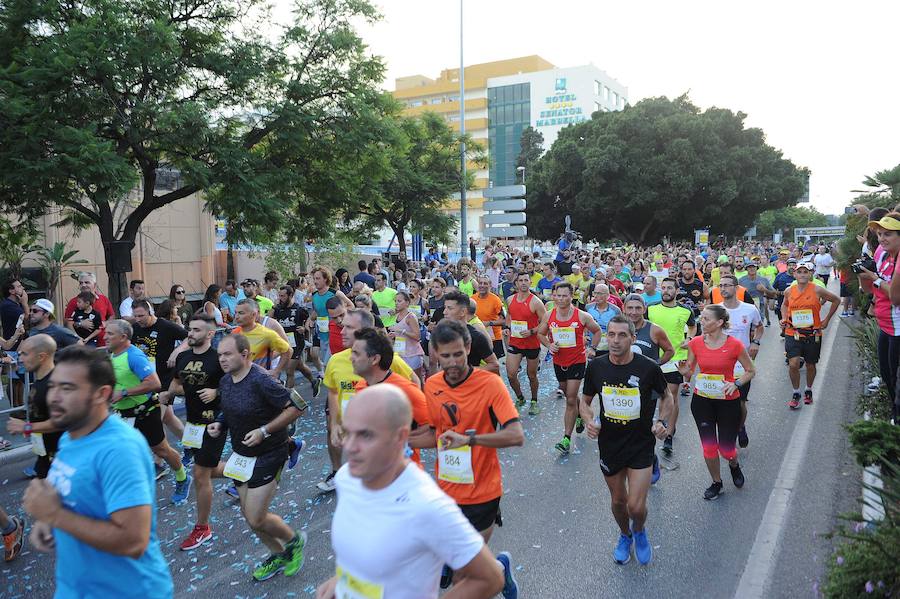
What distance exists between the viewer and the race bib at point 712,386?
6250 millimetres

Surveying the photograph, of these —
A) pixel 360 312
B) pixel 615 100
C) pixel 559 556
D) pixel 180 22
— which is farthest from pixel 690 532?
pixel 615 100

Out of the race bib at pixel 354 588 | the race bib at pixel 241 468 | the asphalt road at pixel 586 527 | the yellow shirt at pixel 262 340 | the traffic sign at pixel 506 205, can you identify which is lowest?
the asphalt road at pixel 586 527

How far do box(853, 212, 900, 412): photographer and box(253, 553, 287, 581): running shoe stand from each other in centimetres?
490

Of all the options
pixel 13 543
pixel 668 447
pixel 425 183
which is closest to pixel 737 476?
pixel 668 447

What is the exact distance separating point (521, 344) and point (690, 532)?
4.35 metres

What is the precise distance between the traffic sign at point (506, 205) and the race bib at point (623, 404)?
15.6m

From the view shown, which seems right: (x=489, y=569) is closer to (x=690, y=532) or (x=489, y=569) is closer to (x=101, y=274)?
(x=690, y=532)

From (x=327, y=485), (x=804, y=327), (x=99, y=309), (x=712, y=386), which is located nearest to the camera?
(x=712, y=386)

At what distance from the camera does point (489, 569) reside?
2.27 metres

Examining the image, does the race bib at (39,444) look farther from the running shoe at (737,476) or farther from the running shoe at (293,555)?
the running shoe at (737,476)

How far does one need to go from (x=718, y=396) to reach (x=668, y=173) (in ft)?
127

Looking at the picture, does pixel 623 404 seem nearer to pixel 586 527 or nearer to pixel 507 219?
pixel 586 527

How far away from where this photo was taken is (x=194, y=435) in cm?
555

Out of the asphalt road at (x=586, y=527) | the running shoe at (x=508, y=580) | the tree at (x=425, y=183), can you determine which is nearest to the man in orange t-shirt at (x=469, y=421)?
the running shoe at (x=508, y=580)
